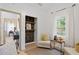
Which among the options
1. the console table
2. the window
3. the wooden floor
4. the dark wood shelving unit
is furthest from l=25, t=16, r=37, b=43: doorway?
the console table

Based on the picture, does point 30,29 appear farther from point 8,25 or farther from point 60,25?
point 60,25

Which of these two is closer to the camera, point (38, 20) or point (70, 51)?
point (70, 51)

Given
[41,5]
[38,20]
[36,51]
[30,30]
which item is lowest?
[36,51]

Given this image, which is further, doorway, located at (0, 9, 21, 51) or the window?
the window

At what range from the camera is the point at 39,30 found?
193 centimetres

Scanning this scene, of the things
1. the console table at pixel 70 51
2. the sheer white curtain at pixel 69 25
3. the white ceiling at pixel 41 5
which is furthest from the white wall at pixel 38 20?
the console table at pixel 70 51

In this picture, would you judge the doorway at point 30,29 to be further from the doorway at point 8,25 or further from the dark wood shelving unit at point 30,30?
the doorway at point 8,25

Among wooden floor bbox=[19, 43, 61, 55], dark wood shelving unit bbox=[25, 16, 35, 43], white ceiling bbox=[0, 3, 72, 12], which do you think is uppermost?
white ceiling bbox=[0, 3, 72, 12]

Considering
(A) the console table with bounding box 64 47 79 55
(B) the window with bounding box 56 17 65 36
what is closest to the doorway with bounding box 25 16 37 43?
(B) the window with bounding box 56 17 65 36

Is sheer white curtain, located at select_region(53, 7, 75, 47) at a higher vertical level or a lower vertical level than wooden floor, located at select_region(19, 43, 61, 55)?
higher

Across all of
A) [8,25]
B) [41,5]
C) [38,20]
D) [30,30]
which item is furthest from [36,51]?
[41,5]

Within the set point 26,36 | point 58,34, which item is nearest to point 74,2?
point 58,34

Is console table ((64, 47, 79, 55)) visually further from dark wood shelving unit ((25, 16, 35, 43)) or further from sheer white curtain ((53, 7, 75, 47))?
dark wood shelving unit ((25, 16, 35, 43))
